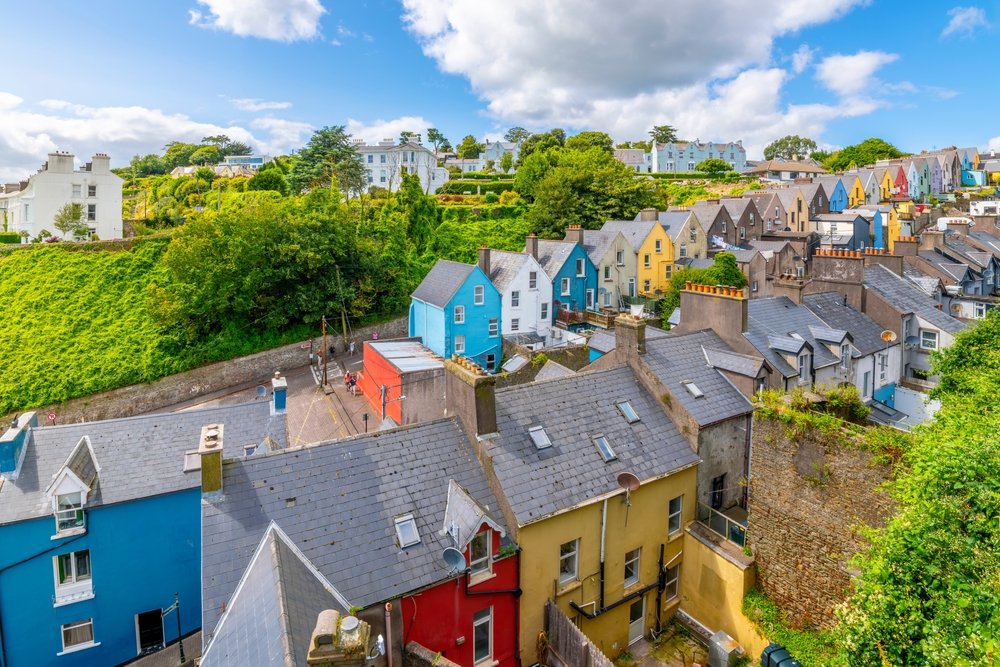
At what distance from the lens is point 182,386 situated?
1491 inches

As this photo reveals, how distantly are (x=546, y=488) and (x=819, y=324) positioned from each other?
61.7 ft

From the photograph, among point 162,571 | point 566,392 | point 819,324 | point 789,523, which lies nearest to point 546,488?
point 566,392

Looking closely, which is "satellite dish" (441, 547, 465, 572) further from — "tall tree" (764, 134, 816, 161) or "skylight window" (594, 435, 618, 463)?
"tall tree" (764, 134, 816, 161)

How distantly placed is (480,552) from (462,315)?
84.2 feet

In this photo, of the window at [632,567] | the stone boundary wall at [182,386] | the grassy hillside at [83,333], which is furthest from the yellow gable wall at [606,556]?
the grassy hillside at [83,333]

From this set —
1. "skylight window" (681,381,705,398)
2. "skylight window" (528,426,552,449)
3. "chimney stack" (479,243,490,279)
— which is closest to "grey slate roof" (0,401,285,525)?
"skylight window" (528,426,552,449)

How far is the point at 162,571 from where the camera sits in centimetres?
1516

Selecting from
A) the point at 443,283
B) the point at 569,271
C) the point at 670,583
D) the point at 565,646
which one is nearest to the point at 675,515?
the point at 670,583

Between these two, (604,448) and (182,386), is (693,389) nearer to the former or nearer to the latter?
(604,448)

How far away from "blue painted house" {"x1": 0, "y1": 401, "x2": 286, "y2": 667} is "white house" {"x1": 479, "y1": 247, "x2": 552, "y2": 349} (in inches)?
1077

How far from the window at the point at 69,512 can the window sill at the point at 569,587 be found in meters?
13.0

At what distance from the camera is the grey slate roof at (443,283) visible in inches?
1492

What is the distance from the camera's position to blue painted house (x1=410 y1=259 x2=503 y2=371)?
37.8m

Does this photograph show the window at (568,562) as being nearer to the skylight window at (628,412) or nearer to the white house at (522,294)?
the skylight window at (628,412)
